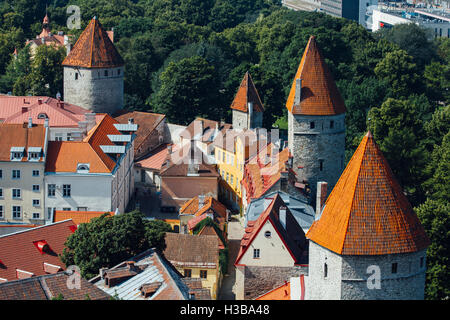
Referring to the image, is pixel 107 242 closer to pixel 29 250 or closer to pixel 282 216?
pixel 29 250

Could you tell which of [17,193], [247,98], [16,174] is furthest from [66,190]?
[247,98]

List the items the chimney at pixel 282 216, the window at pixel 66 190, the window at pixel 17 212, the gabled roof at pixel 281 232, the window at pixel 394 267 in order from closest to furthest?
1. the window at pixel 394 267
2. the gabled roof at pixel 281 232
3. the chimney at pixel 282 216
4. the window at pixel 66 190
5. the window at pixel 17 212

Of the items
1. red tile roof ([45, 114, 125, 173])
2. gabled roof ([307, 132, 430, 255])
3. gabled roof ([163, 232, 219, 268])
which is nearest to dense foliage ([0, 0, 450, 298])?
gabled roof ([163, 232, 219, 268])

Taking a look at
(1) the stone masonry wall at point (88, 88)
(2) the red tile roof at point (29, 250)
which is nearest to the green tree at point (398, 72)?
(1) the stone masonry wall at point (88, 88)

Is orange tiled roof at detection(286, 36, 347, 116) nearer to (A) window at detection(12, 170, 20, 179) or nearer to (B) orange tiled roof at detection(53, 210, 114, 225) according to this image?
(B) orange tiled roof at detection(53, 210, 114, 225)

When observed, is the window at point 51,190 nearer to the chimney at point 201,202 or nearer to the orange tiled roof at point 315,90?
the chimney at point 201,202
